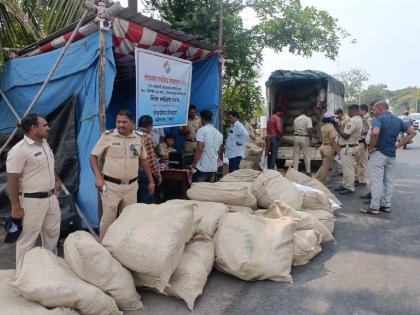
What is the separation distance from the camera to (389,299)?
308 centimetres

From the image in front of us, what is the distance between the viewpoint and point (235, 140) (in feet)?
22.0

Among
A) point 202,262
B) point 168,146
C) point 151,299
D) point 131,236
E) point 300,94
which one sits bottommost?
point 151,299

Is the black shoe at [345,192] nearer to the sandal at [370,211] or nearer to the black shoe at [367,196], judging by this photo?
the black shoe at [367,196]

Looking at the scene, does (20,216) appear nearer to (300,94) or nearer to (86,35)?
(86,35)

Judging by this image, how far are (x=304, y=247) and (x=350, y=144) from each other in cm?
365

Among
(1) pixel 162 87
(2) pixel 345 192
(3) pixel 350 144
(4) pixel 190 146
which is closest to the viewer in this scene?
(1) pixel 162 87

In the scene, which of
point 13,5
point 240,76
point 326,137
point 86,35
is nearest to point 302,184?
point 326,137

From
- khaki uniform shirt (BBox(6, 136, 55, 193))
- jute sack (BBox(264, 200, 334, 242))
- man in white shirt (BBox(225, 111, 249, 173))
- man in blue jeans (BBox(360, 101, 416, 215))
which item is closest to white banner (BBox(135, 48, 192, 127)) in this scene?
man in white shirt (BBox(225, 111, 249, 173))

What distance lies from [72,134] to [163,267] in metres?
2.35

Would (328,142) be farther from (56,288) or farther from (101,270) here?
(56,288)

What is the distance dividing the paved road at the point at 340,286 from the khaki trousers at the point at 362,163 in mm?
3027

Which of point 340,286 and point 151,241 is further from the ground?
point 151,241

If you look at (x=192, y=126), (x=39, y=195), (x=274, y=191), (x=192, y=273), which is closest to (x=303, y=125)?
(x=192, y=126)

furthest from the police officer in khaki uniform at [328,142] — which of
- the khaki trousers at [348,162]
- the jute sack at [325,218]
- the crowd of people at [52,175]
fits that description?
the crowd of people at [52,175]
